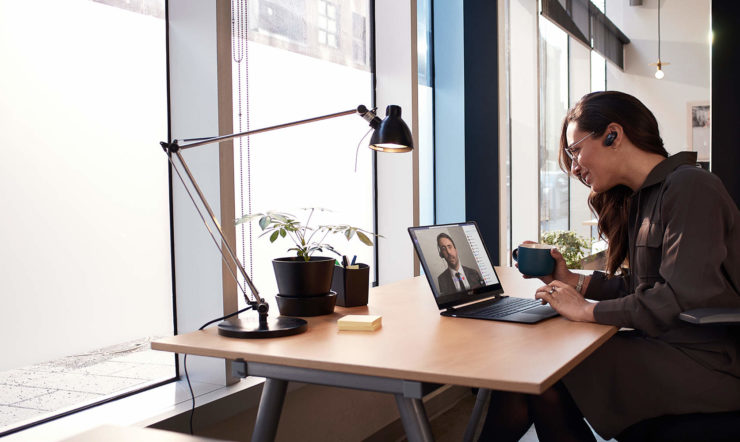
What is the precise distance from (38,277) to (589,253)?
5.56 m

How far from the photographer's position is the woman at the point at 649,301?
60.6 inches

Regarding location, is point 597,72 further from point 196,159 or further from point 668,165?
point 196,159

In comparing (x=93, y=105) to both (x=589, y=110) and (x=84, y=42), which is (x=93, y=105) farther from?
(x=589, y=110)

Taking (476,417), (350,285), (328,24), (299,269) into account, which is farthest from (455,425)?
(328,24)

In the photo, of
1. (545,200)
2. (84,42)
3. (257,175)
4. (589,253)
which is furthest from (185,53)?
(589,253)

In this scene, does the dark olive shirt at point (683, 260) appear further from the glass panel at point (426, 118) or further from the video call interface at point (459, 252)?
the glass panel at point (426, 118)

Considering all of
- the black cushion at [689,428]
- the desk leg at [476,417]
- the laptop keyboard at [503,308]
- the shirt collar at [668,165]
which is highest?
the shirt collar at [668,165]

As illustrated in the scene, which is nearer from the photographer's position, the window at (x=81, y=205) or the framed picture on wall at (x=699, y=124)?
the window at (x=81, y=205)

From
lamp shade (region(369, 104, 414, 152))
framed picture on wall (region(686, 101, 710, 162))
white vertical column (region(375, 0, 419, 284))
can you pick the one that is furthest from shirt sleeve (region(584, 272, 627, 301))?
framed picture on wall (region(686, 101, 710, 162))

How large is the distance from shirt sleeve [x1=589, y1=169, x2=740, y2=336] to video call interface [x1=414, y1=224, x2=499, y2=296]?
451 millimetres

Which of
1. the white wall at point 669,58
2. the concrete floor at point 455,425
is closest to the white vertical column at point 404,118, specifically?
the concrete floor at point 455,425

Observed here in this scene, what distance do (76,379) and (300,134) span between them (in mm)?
1370

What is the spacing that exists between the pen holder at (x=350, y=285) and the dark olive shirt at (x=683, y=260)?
682mm

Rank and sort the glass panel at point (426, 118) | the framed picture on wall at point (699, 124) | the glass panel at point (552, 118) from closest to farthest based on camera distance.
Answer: the glass panel at point (426, 118), the glass panel at point (552, 118), the framed picture on wall at point (699, 124)
